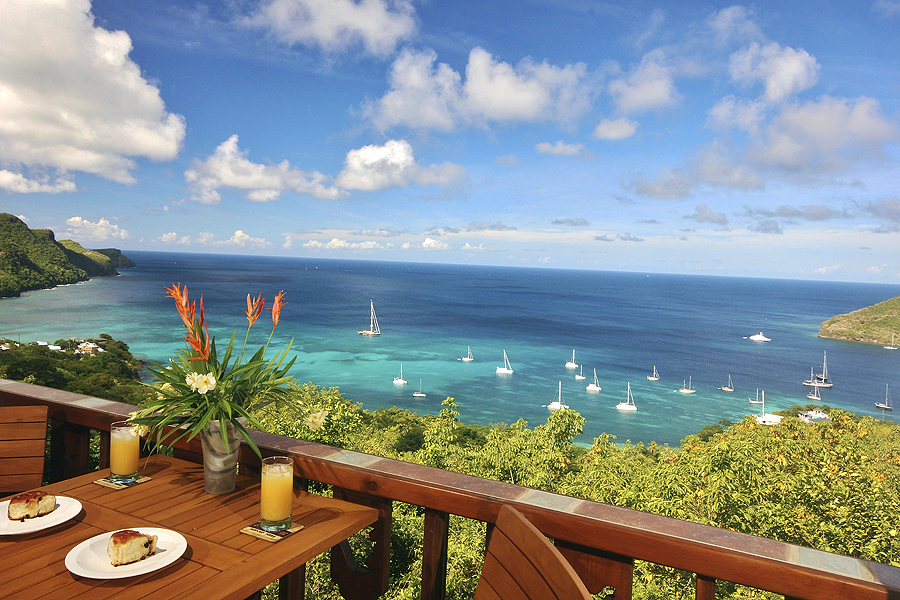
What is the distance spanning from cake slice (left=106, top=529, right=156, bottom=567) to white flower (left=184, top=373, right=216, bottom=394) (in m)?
0.33

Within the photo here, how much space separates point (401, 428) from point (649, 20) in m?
38.0

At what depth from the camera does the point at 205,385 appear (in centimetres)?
117

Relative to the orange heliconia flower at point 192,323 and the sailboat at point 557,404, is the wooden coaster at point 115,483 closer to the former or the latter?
the orange heliconia flower at point 192,323

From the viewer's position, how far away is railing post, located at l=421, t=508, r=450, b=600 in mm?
1181

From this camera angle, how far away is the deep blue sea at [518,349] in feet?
106

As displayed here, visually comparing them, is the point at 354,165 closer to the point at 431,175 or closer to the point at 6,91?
the point at 431,175

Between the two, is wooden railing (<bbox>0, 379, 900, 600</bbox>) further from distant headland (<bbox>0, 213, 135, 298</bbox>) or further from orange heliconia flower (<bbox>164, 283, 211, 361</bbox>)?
distant headland (<bbox>0, 213, 135, 298</bbox>)

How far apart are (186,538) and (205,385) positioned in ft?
1.13

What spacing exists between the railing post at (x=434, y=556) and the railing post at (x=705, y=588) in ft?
1.85

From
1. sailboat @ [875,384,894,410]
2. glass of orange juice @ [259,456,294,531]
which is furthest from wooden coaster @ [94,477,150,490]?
sailboat @ [875,384,894,410]

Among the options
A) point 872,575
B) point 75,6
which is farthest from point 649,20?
point 872,575

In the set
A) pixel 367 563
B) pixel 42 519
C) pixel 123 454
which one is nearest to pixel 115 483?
pixel 123 454

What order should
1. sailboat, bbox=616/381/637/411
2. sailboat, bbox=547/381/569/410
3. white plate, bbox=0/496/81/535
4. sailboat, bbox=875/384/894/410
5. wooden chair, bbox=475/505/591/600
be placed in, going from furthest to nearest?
1. sailboat, bbox=875/384/894/410
2. sailboat, bbox=616/381/637/411
3. sailboat, bbox=547/381/569/410
4. white plate, bbox=0/496/81/535
5. wooden chair, bbox=475/505/591/600

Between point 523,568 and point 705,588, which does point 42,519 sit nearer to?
point 523,568
